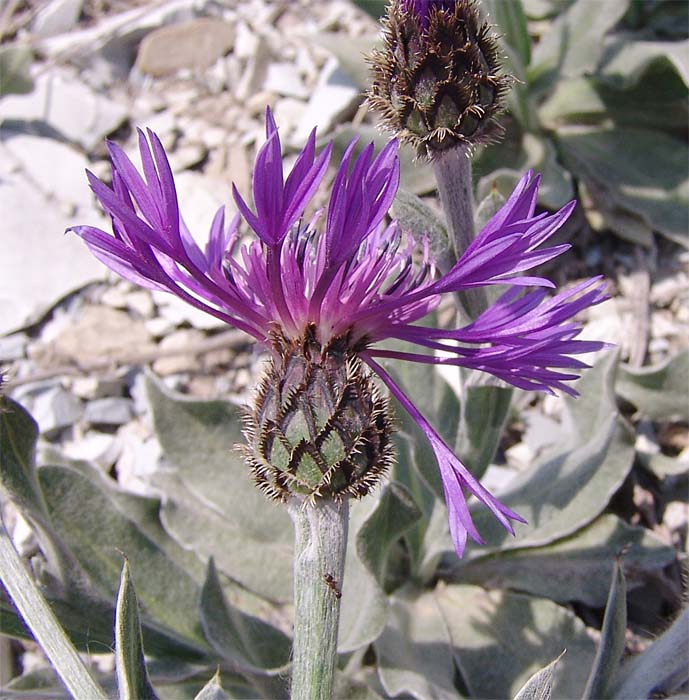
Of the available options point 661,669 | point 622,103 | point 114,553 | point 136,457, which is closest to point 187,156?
point 136,457

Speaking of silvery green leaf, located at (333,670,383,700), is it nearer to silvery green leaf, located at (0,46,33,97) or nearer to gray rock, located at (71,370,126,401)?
gray rock, located at (71,370,126,401)

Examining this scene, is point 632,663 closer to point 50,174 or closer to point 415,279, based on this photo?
point 415,279

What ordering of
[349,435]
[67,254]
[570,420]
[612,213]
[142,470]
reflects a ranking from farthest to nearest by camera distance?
[67,254] → [612,213] → [142,470] → [570,420] → [349,435]

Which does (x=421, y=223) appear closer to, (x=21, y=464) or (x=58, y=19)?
(x=21, y=464)

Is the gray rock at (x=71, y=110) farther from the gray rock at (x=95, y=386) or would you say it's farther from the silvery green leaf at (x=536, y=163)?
the silvery green leaf at (x=536, y=163)

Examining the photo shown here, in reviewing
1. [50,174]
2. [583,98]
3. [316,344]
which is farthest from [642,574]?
[50,174]

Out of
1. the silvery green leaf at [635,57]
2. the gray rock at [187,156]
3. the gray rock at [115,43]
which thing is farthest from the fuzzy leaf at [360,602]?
the gray rock at [115,43]
